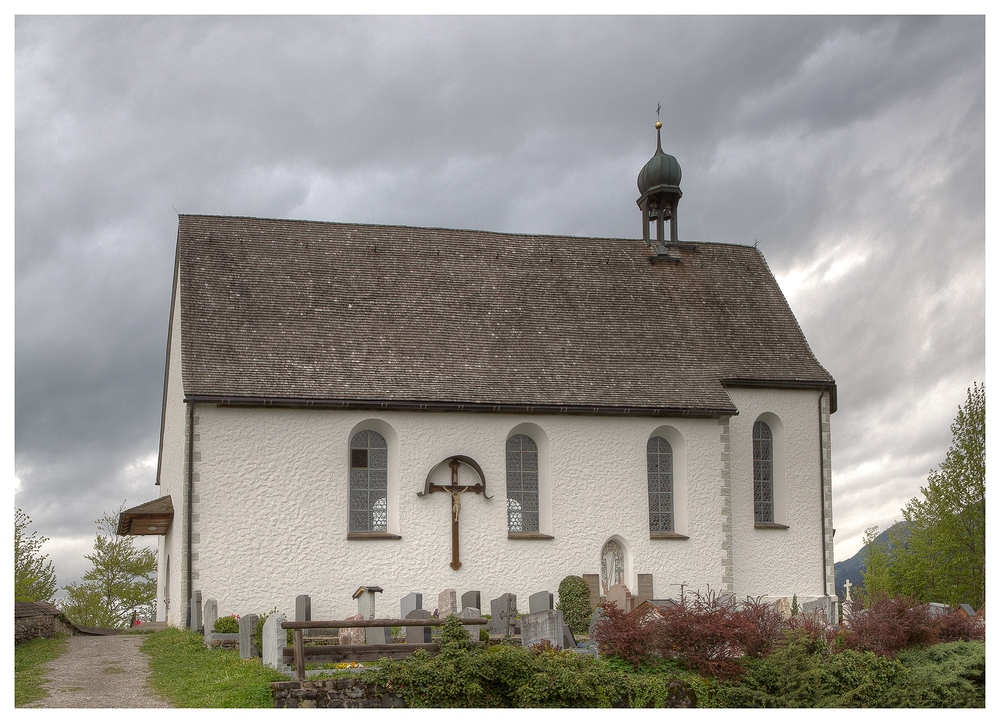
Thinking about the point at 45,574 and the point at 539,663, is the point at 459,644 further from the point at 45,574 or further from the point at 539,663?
the point at 45,574

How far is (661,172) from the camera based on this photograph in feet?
101

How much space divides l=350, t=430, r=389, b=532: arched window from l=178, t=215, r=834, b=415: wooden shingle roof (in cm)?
117

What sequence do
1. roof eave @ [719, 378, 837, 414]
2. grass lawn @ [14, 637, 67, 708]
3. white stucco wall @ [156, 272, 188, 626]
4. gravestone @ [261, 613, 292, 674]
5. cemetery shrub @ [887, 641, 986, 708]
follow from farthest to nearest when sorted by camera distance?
roof eave @ [719, 378, 837, 414] < white stucco wall @ [156, 272, 188, 626] < cemetery shrub @ [887, 641, 986, 708] < gravestone @ [261, 613, 292, 674] < grass lawn @ [14, 637, 67, 708]

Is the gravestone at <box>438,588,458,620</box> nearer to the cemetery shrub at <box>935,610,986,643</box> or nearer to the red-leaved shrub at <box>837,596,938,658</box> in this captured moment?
the red-leaved shrub at <box>837,596,938,658</box>

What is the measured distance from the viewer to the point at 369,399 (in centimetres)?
2312

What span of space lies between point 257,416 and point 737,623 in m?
11.1

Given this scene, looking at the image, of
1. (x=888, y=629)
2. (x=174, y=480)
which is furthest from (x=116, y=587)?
(x=888, y=629)

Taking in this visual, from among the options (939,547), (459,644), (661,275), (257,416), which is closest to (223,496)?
(257,416)

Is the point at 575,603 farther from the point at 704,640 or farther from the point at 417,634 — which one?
the point at 417,634

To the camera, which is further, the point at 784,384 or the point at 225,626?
the point at 784,384

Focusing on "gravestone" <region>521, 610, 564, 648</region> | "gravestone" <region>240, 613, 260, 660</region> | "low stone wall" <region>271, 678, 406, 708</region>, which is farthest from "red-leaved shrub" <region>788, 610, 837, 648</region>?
"gravestone" <region>240, 613, 260, 660</region>

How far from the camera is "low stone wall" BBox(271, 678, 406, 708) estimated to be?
1415 cm

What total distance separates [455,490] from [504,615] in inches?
208

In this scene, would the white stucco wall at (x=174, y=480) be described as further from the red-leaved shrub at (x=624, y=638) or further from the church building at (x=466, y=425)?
the red-leaved shrub at (x=624, y=638)
